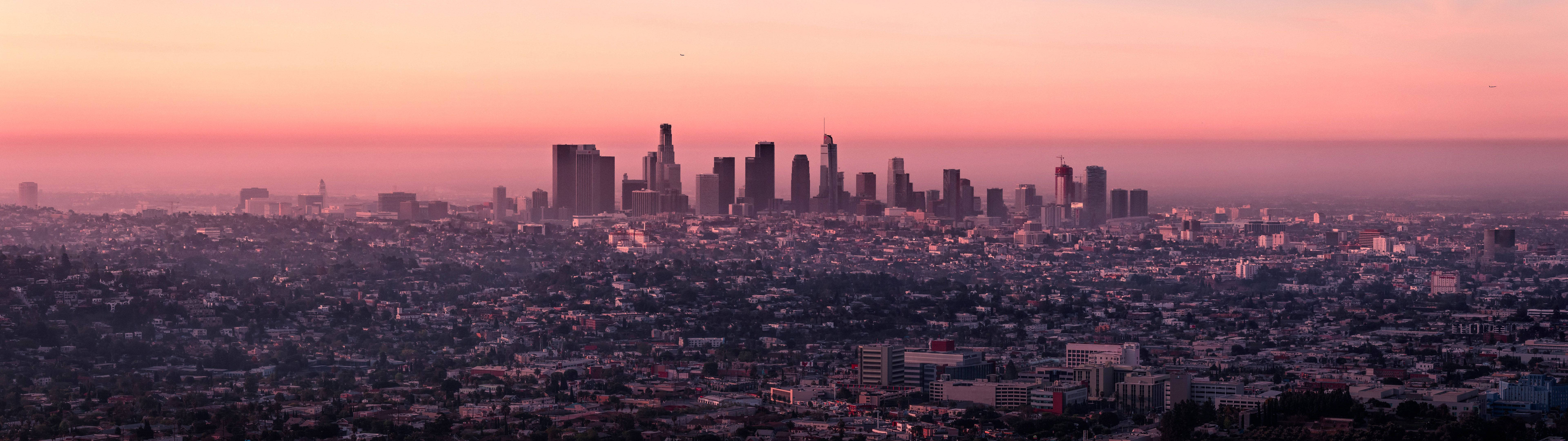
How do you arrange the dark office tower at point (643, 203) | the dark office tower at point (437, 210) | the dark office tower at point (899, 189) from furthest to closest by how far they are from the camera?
1. the dark office tower at point (899, 189)
2. the dark office tower at point (643, 203)
3. the dark office tower at point (437, 210)

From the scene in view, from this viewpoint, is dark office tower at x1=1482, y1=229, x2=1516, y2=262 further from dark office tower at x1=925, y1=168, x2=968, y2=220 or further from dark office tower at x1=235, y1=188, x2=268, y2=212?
dark office tower at x1=235, y1=188, x2=268, y2=212

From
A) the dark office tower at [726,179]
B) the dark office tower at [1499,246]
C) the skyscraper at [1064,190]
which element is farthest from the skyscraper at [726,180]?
the dark office tower at [1499,246]

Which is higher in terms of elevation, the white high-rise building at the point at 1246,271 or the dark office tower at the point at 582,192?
the dark office tower at the point at 582,192

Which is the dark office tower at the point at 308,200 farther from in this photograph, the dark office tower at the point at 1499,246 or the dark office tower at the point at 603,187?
the dark office tower at the point at 1499,246

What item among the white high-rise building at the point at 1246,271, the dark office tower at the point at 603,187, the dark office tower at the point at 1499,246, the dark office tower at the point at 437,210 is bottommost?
the white high-rise building at the point at 1246,271

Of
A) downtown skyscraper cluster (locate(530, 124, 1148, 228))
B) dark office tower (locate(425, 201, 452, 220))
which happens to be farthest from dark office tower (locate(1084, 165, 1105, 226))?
dark office tower (locate(425, 201, 452, 220))

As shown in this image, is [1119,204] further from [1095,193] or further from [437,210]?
[437,210]
